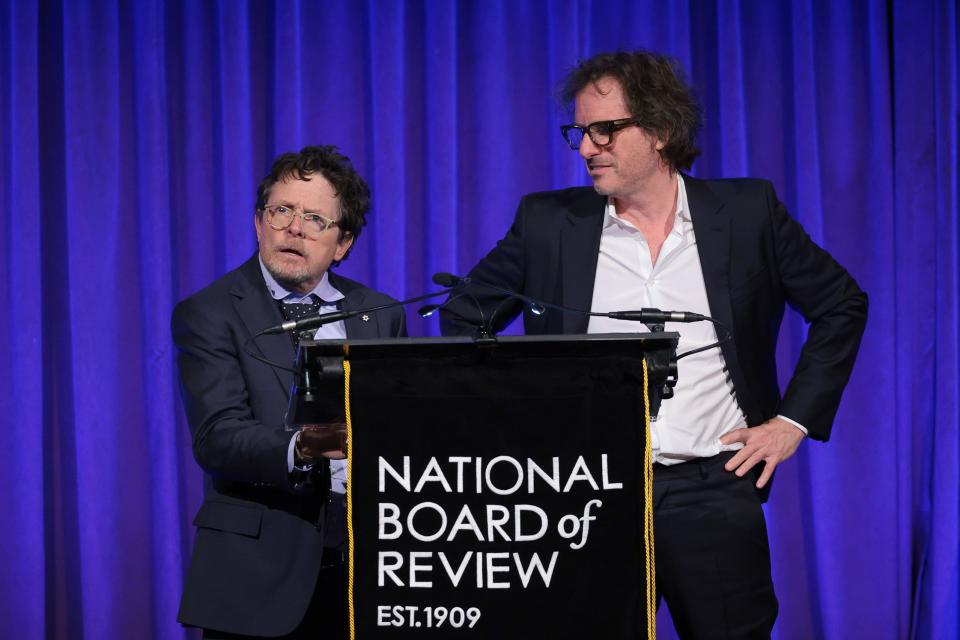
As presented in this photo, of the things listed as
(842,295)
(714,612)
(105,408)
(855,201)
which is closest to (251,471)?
(714,612)

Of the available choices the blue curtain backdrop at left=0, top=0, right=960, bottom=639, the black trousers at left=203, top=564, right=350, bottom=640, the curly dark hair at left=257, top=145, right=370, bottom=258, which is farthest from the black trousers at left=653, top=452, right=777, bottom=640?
the blue curtain backdrop at left=0, top=0, right=960, bottom=639

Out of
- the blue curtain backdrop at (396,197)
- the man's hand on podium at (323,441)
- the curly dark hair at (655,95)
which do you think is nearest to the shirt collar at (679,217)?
the curly dark hair at (655,95)

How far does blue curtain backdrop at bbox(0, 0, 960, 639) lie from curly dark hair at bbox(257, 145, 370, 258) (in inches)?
40.2

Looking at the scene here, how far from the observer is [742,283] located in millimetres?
2492

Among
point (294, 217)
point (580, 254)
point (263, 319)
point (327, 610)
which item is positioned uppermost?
point (294, 217)

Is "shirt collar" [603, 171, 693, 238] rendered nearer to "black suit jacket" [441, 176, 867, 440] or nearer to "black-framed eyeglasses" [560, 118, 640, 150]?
"black suit jacket" [441, 176, 867, 440]

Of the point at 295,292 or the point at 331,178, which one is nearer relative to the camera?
the point at 295,292

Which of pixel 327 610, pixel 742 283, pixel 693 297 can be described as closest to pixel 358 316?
pixel 327 610

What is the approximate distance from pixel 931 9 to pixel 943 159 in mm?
580

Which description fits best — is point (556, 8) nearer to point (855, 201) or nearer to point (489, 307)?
point (855, 201)

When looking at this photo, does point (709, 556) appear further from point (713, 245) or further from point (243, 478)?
point (243, 478)

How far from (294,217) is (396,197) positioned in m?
1.19

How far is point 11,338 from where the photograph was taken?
359 cm

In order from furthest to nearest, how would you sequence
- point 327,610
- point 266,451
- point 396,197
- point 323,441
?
1. point 396,197
2. point 327,610
3. point 266,451
4. point 323,441
